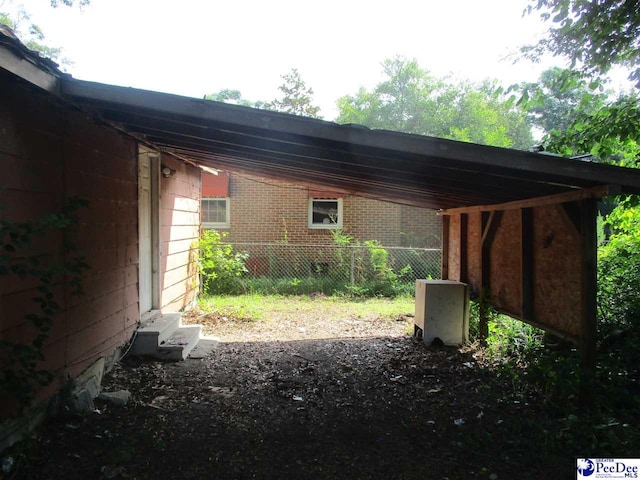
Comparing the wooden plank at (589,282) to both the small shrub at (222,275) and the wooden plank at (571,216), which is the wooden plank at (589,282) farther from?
the small shrub at (222,275)

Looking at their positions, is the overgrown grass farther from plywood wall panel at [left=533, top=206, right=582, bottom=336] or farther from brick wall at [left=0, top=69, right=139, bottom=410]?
plywood wall panel at [left=533, top=206, right=582, bottom=336]

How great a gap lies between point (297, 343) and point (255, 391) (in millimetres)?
2221

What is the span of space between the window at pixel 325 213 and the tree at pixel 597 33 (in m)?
8.39

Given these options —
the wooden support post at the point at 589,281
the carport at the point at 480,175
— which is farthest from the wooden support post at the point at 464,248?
the wooden support post at the point at 589,281

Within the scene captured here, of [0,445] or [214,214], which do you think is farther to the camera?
[214,214]

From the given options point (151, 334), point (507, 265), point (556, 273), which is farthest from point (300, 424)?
point (507, 265)

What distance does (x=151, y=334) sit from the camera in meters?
5.61

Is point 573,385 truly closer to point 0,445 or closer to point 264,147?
point 264,147

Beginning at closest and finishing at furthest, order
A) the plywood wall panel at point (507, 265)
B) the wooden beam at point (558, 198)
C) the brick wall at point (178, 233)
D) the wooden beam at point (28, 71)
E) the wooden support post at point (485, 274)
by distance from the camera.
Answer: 1. the wooden beam at point (28, 71)
2. the wooden beam at point (558, 198)
3. the plywood wall panel at point (507, 265)
4. the wooden support post at point (485, 274)
5. the brick wall at point (178, 233)

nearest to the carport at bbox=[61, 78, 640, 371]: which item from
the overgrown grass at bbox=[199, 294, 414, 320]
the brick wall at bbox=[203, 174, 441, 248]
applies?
the overgrown grass at bbox=[199, 294, 414, 320]

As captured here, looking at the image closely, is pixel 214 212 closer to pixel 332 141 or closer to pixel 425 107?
pixel 332 141

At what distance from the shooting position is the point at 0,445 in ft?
9.32

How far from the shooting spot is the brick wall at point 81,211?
3.10 m

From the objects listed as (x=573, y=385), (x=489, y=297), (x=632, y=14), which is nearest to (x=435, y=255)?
(x=489, y=297)
